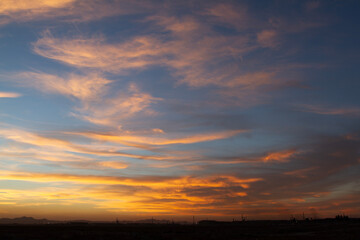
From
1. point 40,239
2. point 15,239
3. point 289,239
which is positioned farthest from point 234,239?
point 15,239

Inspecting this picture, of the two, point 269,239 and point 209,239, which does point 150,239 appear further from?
point 269,239

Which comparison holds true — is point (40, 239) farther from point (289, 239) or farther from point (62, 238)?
point (289, 239)

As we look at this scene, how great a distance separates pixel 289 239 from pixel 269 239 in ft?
13.8

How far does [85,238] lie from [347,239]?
4970 centimetres

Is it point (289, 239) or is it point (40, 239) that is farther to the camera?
point (289, 239)

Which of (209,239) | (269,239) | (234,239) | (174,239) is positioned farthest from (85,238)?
(269,239)

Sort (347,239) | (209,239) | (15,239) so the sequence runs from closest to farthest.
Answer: (15,239) → (347,239) → (209,239)

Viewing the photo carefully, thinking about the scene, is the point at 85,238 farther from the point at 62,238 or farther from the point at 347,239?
the point at 347,239

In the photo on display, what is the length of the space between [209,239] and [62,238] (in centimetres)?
2814

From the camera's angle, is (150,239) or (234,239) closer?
(150,239)

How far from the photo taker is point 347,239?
6003 centimetres

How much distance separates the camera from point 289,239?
65062mm

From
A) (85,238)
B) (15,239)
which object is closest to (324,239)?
(85,238)

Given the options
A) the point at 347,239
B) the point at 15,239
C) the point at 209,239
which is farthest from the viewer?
the point at 209,239
